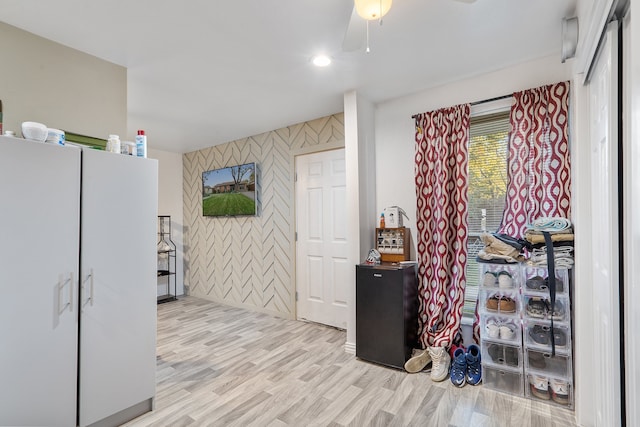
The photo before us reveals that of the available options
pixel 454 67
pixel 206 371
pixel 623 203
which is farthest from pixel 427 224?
pixel 206 371

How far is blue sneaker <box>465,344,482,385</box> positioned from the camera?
2.33 m

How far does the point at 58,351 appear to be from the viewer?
1.67 m

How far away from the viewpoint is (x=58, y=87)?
2.08 m

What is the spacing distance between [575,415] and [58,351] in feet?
9.90

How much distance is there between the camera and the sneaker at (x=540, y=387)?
2.08 metres

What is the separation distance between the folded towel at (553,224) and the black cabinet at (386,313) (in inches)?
39.4

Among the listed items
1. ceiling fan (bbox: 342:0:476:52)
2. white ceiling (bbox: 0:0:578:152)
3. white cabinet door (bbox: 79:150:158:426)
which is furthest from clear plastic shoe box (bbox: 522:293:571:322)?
white cabinet door (bbox: 79:150:158:426)

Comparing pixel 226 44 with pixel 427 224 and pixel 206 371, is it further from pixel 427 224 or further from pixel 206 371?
pixel 206 371

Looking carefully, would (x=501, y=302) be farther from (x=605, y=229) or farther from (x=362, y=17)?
(x=362, y=17)

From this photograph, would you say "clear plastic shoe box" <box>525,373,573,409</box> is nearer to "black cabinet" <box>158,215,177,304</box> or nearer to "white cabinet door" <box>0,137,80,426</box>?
"white cabinet door" <box>0,137,80,426</box>

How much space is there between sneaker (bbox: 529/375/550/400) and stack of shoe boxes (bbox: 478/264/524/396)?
72 millimetres

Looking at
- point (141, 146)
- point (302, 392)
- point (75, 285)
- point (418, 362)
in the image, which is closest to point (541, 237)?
point (418, 362)

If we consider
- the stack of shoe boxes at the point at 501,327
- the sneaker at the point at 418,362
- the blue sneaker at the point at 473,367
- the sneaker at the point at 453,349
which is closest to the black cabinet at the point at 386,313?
the sneaker at the point at 418,362

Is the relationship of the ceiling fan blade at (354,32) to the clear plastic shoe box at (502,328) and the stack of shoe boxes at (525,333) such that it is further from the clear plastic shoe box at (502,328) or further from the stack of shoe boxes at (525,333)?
the clear plastic shoe box at (502,328)
